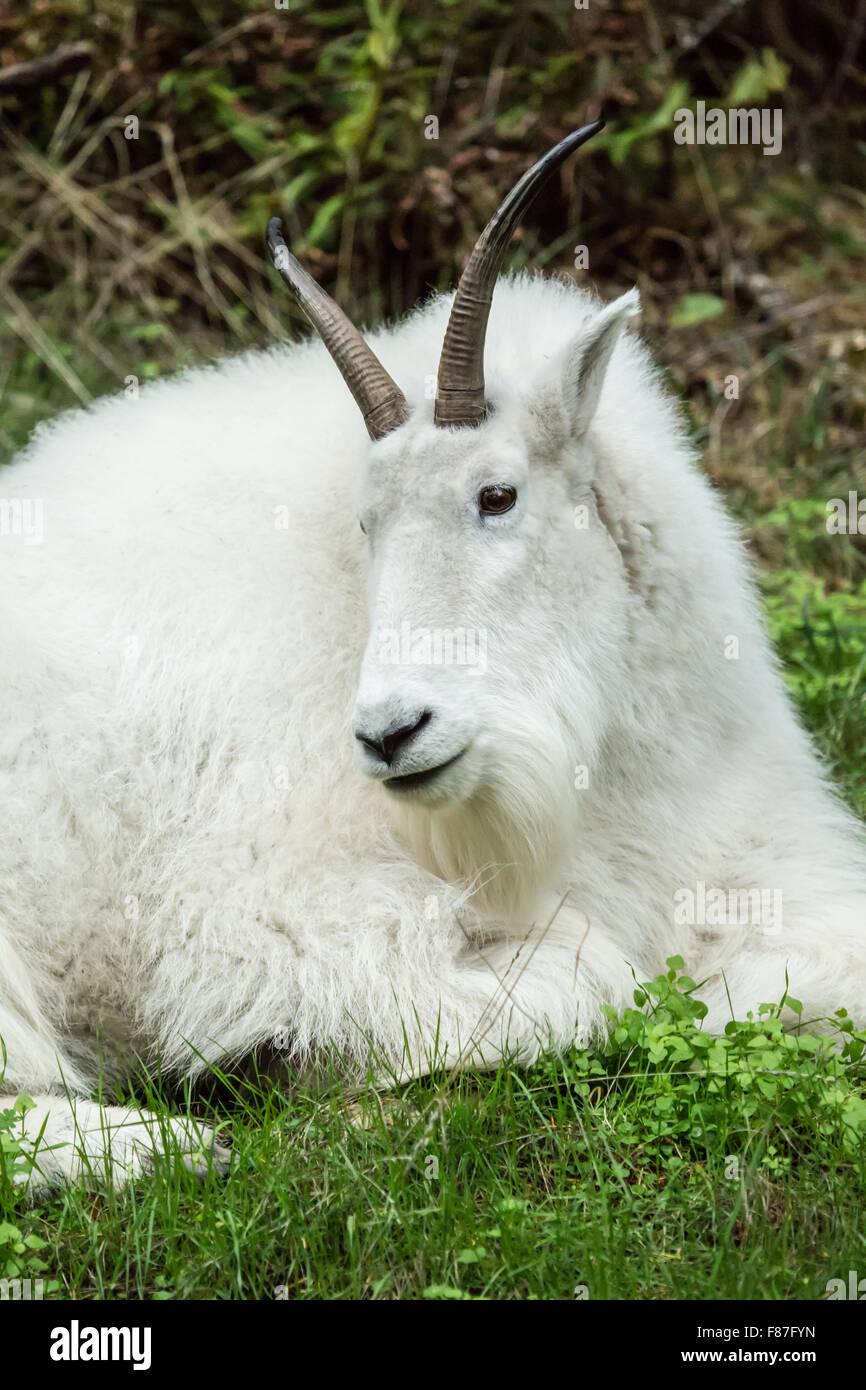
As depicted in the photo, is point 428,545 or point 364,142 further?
point 364,142

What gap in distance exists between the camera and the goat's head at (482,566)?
338 cm

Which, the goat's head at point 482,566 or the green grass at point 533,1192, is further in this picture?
the goat's head at point 482,566

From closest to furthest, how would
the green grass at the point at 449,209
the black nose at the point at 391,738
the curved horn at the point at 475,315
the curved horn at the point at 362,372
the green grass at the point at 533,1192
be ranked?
the green grass at the point at 533,1192, the black nose at the point at 391,738, the curved horn at the point at 475,315, the curved horn at the point at 362,372, the green grass at the point at 449,209

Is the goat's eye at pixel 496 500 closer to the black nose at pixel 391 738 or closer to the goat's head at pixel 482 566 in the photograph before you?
the goat's head at pixel 482 566

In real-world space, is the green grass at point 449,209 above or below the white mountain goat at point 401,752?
above

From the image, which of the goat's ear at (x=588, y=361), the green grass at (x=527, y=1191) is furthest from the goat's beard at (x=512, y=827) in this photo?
the goat's ear at (x=588, y=361)

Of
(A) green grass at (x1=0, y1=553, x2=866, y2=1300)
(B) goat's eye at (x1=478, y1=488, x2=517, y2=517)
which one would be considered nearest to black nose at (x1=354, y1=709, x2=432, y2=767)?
(B) goat's eye at (x1=478, y1=488, x2=517, y2=517)

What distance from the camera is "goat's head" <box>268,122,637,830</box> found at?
11.1 feet

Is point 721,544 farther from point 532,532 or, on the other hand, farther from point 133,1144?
point 133,1144

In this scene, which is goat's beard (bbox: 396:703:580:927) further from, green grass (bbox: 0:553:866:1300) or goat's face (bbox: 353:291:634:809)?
green grass (bbox: 0:553:866:1300)

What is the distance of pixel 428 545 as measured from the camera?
3514 mm

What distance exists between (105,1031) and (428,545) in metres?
1.43

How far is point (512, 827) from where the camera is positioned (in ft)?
11.8
